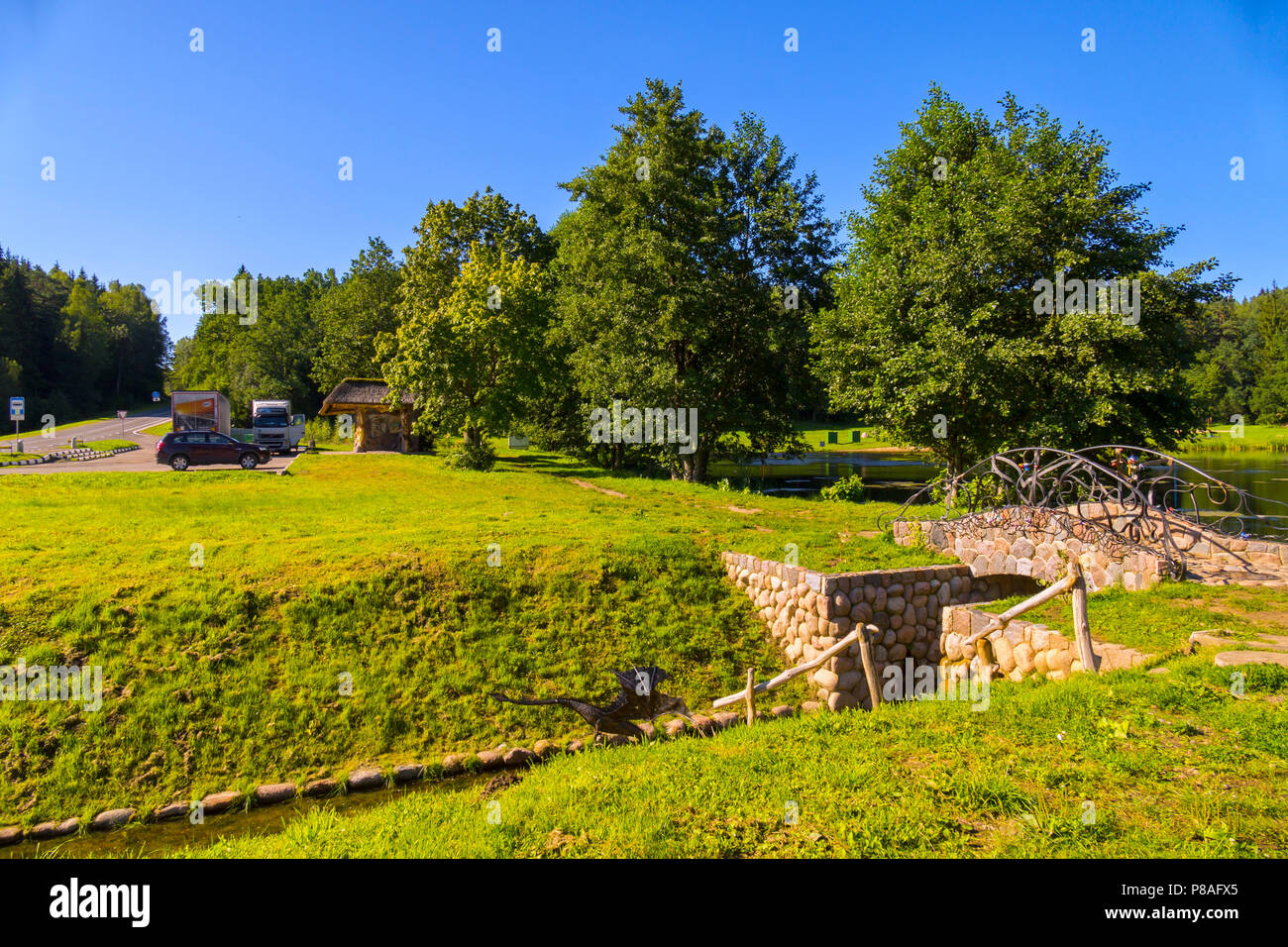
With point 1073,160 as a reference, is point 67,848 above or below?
below

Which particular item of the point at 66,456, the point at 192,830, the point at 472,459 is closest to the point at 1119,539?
the point at 192,830

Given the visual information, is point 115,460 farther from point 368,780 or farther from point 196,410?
point 368,780

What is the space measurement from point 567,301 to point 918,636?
25053 millimetres

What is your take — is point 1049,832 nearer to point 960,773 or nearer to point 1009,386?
point 960,773

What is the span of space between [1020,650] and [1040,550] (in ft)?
11.2

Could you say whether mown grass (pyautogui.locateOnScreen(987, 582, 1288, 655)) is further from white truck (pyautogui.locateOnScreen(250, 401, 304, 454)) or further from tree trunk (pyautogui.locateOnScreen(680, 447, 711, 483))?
white truck (pyautogui.locateOnScreen(250, 401, 304, 454))

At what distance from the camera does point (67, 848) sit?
7062 mm

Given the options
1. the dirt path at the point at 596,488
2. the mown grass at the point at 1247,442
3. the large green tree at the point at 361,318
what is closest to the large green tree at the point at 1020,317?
the dirt path at the point at 596,488

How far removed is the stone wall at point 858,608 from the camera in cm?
1060

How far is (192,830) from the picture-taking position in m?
7.46

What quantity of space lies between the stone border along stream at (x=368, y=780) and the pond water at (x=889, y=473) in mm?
19722
